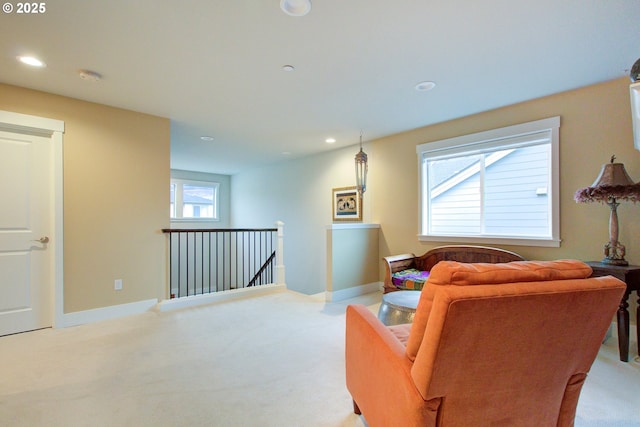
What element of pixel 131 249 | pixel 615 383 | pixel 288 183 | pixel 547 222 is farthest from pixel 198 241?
pixel 615 383

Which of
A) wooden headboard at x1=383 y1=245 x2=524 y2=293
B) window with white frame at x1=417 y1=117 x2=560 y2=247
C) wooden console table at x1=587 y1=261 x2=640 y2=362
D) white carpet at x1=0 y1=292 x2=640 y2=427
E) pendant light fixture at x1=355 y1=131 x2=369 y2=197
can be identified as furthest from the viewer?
pendant light fixture at x1=355 y1=131 x2=369 y2=197

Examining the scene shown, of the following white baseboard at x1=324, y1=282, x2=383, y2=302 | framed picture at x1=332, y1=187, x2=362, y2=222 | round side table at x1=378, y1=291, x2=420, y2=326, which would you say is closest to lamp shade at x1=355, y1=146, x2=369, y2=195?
framed picture at x1=332, y1=187, x2=362, y2=222

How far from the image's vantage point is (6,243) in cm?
298

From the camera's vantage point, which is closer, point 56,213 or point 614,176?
point 614,176

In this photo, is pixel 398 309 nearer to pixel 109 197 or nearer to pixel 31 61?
pixel 109 197

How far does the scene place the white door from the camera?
2.98m

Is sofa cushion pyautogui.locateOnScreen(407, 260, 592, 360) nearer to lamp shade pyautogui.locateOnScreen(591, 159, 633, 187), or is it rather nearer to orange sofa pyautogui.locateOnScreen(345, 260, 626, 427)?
orange sofa pyautogui.locateOnScreen(345, 260, 626, 427)

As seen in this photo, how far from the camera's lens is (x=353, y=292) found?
4.43 metres

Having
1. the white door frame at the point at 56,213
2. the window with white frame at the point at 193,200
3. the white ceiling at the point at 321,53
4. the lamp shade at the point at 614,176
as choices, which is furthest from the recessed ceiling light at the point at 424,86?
the window with white frame at the point at 193,200

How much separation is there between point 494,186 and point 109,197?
4.59m

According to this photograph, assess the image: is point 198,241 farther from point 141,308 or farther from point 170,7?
point 170,7

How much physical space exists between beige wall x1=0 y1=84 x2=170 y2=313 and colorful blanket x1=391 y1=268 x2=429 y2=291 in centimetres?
297

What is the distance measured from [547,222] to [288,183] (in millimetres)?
4664

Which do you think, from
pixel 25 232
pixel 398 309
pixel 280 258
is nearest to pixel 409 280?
pixel 398 309
